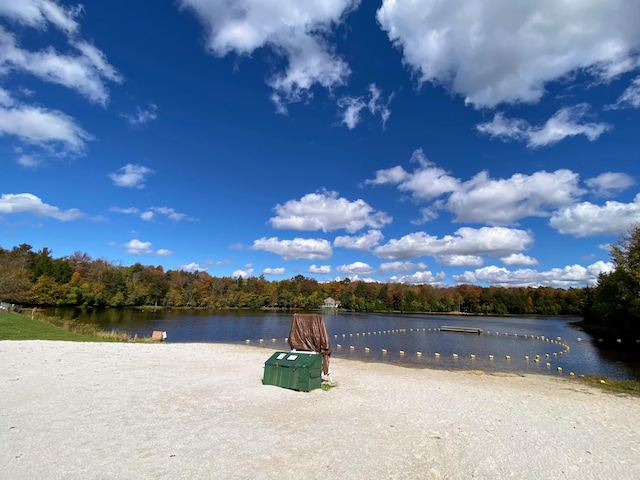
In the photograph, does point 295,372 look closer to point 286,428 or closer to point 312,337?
point 312,337

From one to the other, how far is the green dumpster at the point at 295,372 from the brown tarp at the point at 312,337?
1.22 m

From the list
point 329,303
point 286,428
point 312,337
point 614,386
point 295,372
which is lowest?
point 614,386

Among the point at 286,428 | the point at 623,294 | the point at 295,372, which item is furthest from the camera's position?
the point at 623,294

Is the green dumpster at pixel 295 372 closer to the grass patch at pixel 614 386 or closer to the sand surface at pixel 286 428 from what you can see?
the sand surface at pixel 286 428

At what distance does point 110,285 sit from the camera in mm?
85375

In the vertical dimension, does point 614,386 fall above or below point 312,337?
below

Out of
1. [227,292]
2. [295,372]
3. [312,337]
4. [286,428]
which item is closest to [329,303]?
[227,292]

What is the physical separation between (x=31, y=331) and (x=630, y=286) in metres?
53.5

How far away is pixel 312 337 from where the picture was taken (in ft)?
45.5

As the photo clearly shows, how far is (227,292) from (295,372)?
109794 millimetres

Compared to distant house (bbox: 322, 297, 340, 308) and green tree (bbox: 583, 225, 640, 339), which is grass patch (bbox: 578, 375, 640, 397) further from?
distant house (bbox: 322, 297, 340, 308)

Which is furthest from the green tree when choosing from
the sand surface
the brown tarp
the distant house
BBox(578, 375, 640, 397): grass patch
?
the distant house

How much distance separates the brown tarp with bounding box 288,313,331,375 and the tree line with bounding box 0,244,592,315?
66.9 meters

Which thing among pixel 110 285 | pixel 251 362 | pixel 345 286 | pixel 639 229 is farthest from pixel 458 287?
pixel 251 362
